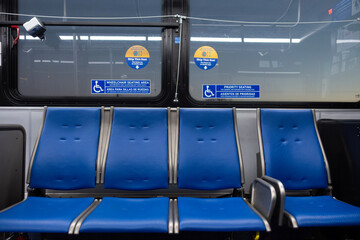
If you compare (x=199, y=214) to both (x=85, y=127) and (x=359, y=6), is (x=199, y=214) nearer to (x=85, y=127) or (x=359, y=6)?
(x=85, y=127)

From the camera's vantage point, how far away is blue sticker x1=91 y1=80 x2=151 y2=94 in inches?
84.9

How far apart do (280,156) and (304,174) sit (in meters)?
0.23

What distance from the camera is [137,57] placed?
2164mm

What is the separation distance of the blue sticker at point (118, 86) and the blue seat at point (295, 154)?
3.75ft

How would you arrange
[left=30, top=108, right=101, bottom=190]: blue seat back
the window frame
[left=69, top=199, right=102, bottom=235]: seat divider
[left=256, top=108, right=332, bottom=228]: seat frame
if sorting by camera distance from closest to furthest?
[left=69, top=199, right=102, bottom=235]: seat divider, [left=256, top=108, right=332, bottom=228]: seat frame, [left=30, top=108, right=101, bottom=190]: blue seat back, the window frame

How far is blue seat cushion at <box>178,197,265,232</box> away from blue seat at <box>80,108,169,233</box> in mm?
129

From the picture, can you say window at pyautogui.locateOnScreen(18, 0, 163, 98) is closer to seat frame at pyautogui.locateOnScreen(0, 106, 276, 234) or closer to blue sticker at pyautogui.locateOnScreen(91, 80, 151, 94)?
blue sticker at pyautogui.locateOnScreen(91, 80, 151, 94)

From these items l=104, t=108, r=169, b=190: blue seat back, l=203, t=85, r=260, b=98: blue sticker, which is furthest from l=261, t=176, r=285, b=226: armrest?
l=203, t=85, r=260, b=98: blue sticker

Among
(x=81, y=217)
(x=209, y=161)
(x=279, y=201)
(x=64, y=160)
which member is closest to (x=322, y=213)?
(x=279, y=201)

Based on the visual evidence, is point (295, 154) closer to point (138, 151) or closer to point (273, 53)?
point (273, 53)

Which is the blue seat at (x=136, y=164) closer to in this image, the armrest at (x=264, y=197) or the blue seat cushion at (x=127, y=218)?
the blue seat cushion at (x=127, y=218)

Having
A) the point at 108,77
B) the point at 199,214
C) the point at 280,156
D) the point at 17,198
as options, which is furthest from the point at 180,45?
the point at 17,198

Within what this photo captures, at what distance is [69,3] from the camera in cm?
217

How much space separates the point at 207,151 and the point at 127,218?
2.56ft
